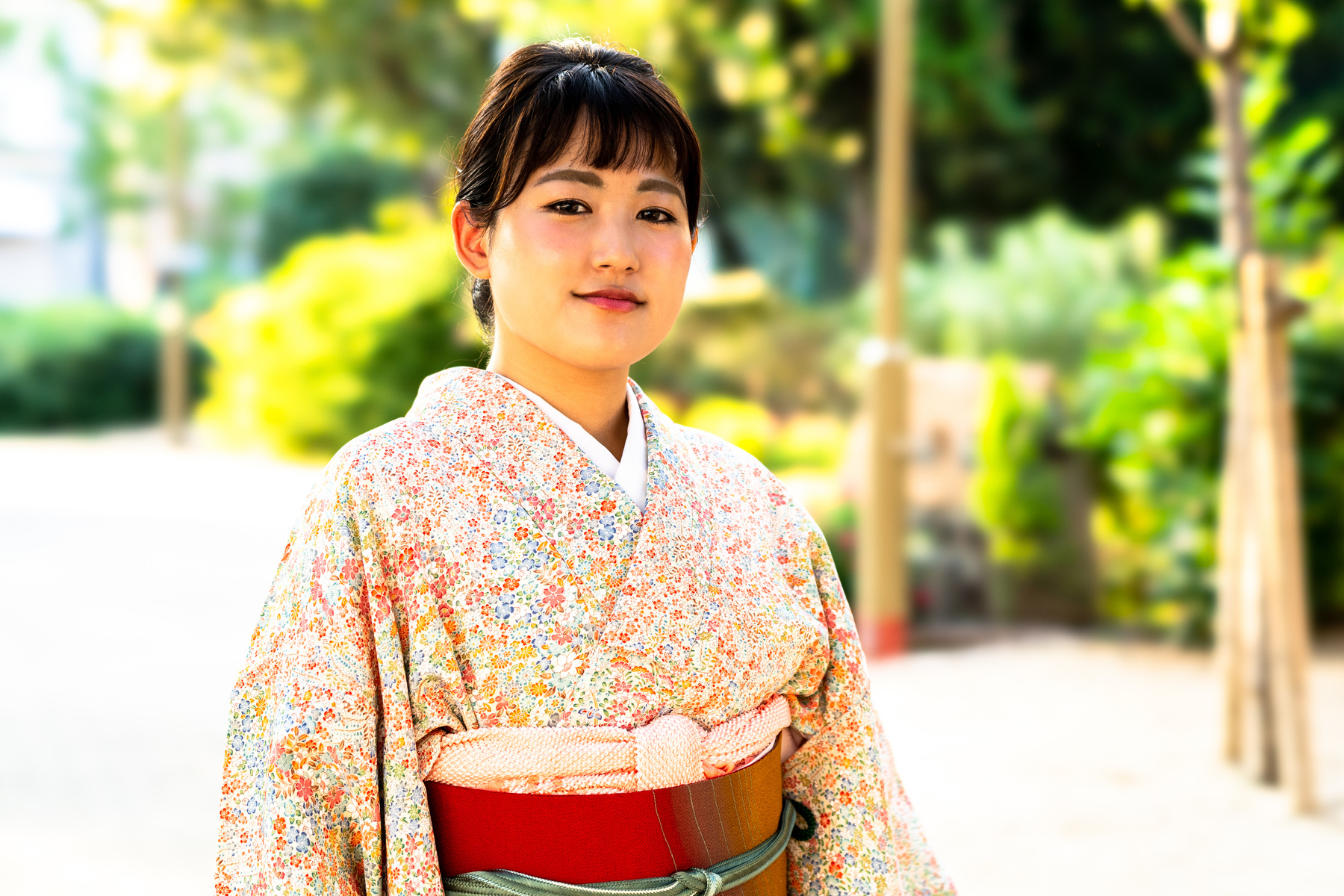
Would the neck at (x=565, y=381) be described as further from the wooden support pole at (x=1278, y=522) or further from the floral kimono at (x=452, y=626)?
the wooden support pole at (x=1278, y=522)

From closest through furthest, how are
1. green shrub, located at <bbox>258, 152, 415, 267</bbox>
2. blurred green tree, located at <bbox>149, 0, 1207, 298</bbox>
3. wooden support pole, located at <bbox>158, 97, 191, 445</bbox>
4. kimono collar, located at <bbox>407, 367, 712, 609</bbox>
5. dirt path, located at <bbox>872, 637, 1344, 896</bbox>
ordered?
kimono collar, located at <bbox>407, 367, 712, 609</bbox>, dirt path, located at <bbox>872, 637, 1344, 896</bbox>, blurred green tree, located at <bbox>149, 0, 1207, 298</bbox>, wooden support pole, located at <bbox>158, 97, 191, 445</bbox>, green shrub, located at <bbox>258, 152, 415, 267</bbox>

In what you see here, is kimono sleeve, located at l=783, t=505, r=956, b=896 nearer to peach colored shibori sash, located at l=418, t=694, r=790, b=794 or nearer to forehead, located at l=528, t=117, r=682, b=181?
peach colored shibori sash, located at l=418, t=694, r=790, b=794

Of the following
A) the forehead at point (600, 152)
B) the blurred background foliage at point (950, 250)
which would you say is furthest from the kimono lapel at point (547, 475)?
the blurred background foliage at point (950, 250)

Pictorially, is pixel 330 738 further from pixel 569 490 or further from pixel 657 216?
pixel 657 216

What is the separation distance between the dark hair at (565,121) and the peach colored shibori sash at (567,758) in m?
0.53

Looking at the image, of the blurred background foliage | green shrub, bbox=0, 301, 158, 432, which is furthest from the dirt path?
green shrub, bbox=0, 301, 158, 432

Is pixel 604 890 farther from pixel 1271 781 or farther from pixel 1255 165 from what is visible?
pixel 1255 165

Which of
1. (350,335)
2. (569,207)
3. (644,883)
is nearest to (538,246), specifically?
(569,207)

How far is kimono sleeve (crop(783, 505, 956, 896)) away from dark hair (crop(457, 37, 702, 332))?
0.45 metres

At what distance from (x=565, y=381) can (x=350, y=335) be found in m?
8.57

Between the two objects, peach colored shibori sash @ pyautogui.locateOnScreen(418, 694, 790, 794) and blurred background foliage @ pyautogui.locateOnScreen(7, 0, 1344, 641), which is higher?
blurred background foliage @ pyautogui.locateOnScreen(7, 0, 1344, 641)

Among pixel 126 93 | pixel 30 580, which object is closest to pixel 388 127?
pixel 30 580

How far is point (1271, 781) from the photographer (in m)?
3.74

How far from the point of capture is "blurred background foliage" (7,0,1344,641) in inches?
206
